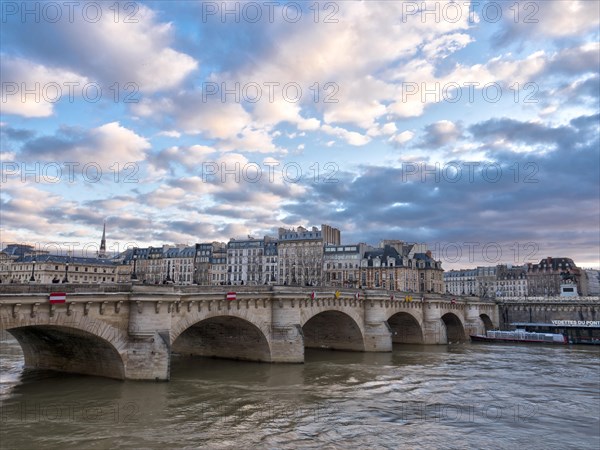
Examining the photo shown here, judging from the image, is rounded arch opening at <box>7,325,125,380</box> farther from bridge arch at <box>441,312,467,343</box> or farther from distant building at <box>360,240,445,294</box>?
distant building at <box>360,240,445,294</box>

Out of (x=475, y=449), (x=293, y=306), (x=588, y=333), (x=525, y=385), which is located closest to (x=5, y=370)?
(x=293, y=306)

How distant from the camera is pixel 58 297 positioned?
25047 mm

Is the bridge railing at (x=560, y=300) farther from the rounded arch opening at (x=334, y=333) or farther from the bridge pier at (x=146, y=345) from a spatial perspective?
the bridge pier at (x=146, y=345)

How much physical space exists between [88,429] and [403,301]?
1772 inches

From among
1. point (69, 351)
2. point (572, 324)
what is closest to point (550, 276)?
point (572, 324)

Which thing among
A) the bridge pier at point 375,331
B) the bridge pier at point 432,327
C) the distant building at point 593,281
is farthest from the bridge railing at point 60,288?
the distant building at point 593,281

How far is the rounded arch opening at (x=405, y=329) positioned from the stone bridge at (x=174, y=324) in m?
5.32

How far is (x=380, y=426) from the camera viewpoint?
78.2 ft

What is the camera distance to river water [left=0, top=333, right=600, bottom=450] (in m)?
21.3

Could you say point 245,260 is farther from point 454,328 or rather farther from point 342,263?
point 454,328

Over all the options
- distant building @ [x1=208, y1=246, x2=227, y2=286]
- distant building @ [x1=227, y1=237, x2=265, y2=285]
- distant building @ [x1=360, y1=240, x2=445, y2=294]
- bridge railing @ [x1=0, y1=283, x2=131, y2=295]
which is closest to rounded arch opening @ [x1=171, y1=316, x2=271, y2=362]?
bridge railing @ [x1=0, y1=283, x2=131, y2=295]

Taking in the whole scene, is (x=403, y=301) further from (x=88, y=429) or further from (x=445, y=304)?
(x=88, y=429)

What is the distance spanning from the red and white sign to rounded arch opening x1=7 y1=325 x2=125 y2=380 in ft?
7.17

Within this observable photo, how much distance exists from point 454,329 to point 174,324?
5609 cm
